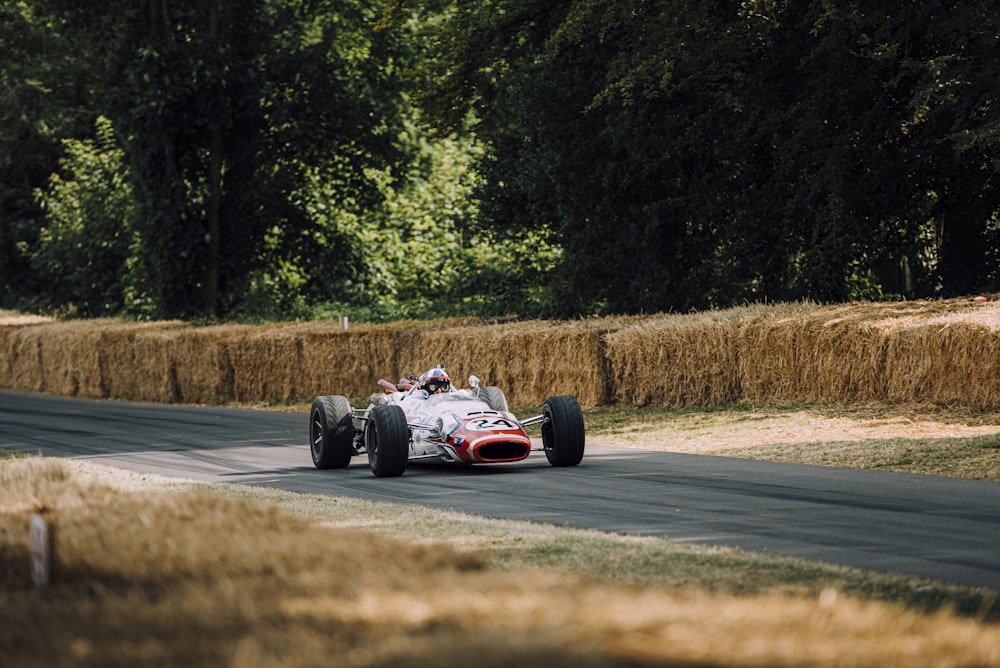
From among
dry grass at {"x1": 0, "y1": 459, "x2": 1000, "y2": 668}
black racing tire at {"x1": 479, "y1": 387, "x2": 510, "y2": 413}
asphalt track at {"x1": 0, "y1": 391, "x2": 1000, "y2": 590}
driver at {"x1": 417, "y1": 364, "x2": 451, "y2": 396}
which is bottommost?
asphalt track at {"x1": 0, "y1": 391, "x2": 1000, "y2": 590}

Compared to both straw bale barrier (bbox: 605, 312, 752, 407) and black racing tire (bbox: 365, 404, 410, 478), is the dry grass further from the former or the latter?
straw bale barrier (bbox: 605, 312, 752, 407)

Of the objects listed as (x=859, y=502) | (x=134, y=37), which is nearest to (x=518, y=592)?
(x=859, y=502)

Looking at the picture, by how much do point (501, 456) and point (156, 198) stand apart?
30.2m

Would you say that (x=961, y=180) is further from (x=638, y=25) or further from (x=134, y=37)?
(x=134, y=37)

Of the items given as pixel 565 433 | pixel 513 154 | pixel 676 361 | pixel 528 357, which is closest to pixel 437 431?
pixel 565 433

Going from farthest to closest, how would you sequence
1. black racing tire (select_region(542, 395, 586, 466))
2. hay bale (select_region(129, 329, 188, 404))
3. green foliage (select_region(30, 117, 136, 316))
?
green foliage (select_region(30, 117, 136, 316)) → hay bale (select_region(129, 329, 188, 404)) → black racing tire (select_region(542, 395, 586, 466))

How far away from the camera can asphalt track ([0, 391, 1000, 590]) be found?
931cm

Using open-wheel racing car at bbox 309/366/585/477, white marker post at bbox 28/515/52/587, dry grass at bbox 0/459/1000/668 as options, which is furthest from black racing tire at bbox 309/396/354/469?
white marker post at bbox 28/515/52/587

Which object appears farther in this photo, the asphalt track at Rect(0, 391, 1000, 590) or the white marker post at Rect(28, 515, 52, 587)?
the asphalt track at Rect(0, 391, 1000, 590)

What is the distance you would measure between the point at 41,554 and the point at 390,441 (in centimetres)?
840

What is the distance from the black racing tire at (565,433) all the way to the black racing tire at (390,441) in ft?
5.54

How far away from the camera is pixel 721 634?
16.0 feet

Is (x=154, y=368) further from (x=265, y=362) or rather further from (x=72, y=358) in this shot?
(x=265, y=362)

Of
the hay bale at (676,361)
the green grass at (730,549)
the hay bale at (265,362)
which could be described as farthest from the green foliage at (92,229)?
the green grass at (730,549)
